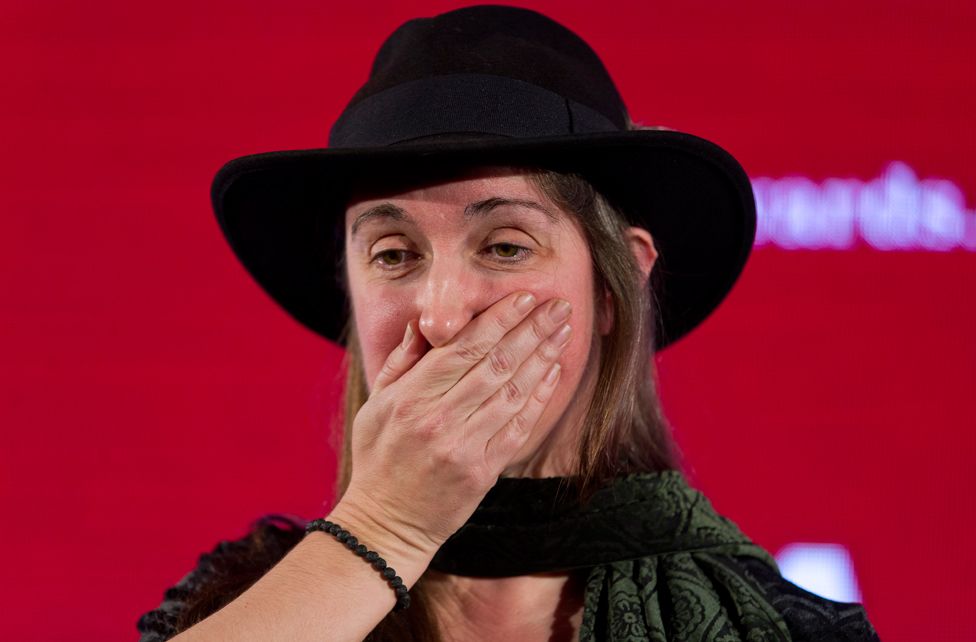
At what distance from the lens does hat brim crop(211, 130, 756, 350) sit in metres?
1.31

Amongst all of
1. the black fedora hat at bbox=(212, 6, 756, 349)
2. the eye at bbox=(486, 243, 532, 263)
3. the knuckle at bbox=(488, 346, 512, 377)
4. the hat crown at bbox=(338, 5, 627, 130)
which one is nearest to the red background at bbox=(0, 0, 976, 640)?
the black fedora hat at bbox=(212, 6, 756, 349)

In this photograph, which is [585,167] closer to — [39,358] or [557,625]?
[557,625]

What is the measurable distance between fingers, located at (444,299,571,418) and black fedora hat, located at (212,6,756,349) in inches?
8.3

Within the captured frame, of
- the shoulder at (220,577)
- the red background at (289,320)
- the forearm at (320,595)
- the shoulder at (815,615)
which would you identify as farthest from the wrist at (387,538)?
the red background at (289,320)

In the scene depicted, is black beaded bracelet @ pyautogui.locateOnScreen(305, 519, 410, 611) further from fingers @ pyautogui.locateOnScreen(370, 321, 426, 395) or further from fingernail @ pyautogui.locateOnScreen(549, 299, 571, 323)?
fingernail @ pyautogui.locateOnScreen(549, 299, 571, 323)

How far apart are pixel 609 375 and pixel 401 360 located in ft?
1.19

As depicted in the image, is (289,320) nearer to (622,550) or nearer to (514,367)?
(622,550)

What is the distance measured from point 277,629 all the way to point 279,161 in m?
0.61

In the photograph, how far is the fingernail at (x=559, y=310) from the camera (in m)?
1.29

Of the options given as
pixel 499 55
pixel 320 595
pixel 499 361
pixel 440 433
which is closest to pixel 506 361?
pixel 499 361

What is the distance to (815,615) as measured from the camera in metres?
1.40

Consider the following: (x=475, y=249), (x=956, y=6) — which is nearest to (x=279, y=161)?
(x=475, y=249)

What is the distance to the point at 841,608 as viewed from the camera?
1.41 m

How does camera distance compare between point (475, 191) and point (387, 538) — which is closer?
point (387, 538)
